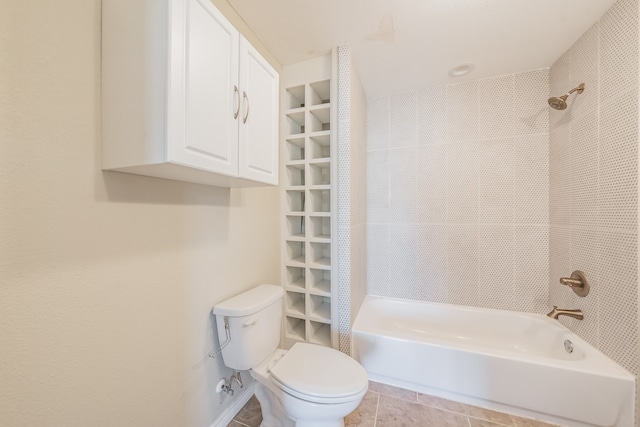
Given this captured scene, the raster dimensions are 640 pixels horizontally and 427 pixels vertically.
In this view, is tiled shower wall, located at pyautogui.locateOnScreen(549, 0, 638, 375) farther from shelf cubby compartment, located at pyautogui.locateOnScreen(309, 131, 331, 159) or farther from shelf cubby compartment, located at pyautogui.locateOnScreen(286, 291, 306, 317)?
shelf cubby compartment, located at pyautogui.locateOnScreen(286, 291, 306, 317)

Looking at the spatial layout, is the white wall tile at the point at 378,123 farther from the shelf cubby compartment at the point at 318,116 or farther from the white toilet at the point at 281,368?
the white toilet at the point at 281,368

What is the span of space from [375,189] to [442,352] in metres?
1.36

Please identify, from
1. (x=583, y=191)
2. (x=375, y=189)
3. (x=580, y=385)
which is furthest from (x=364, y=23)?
(x=580, y=385)

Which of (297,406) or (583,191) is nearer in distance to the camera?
(297,406)

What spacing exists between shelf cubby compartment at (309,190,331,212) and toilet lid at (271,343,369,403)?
95 centimetres

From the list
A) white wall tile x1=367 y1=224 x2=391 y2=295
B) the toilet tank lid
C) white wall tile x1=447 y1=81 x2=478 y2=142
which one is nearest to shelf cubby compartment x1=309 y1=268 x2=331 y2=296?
the toilet tank lid

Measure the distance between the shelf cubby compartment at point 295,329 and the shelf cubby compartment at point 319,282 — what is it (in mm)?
342

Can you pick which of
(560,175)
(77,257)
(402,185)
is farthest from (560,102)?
(77,257)

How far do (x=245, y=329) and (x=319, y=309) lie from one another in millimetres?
775

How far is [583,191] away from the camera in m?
1.41

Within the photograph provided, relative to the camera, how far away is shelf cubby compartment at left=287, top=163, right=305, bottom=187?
1.79m

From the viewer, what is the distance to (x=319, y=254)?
1874mm

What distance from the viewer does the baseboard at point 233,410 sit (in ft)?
3.94

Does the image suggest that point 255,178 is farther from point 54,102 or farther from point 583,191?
point 583,191
